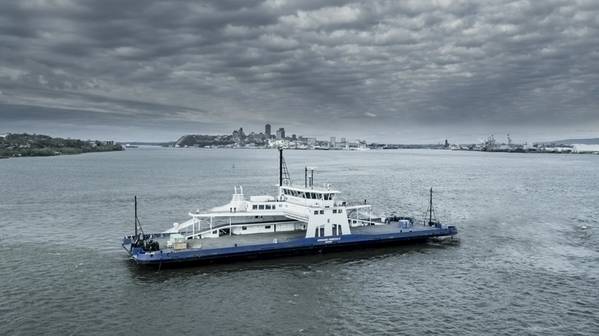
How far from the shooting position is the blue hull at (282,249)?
127 feet

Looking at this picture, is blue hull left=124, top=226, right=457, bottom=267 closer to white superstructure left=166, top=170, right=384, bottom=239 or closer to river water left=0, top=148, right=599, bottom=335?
river water left=0, top=148, right=599, bottom=335

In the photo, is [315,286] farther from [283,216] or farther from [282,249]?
[283,216]

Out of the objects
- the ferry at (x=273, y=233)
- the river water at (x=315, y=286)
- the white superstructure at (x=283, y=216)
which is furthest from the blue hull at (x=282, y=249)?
the white superstructure at (x=283, y=216)

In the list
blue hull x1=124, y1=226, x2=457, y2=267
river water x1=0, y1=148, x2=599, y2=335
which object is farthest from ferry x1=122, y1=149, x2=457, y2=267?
river water x1=0, y1=148, x2=599, y2=335

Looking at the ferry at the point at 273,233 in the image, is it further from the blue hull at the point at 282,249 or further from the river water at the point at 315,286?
the river water at the point at 315,286

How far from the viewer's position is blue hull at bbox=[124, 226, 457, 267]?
38.7 m

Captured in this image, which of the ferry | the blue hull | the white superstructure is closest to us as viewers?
the blue hull

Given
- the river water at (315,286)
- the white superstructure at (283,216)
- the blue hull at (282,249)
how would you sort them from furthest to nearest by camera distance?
the white superstructure at (283,216) < the blue hull at (282,249) < the river water at (315,286)

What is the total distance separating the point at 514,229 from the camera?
57594mm

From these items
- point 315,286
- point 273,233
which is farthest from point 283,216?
point 315,286

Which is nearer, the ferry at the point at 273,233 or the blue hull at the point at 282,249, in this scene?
the blue hull at the point at 282,249

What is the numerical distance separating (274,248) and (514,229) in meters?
32.3

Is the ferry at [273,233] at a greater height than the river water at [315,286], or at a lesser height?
greater

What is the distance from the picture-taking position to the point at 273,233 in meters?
48.1
